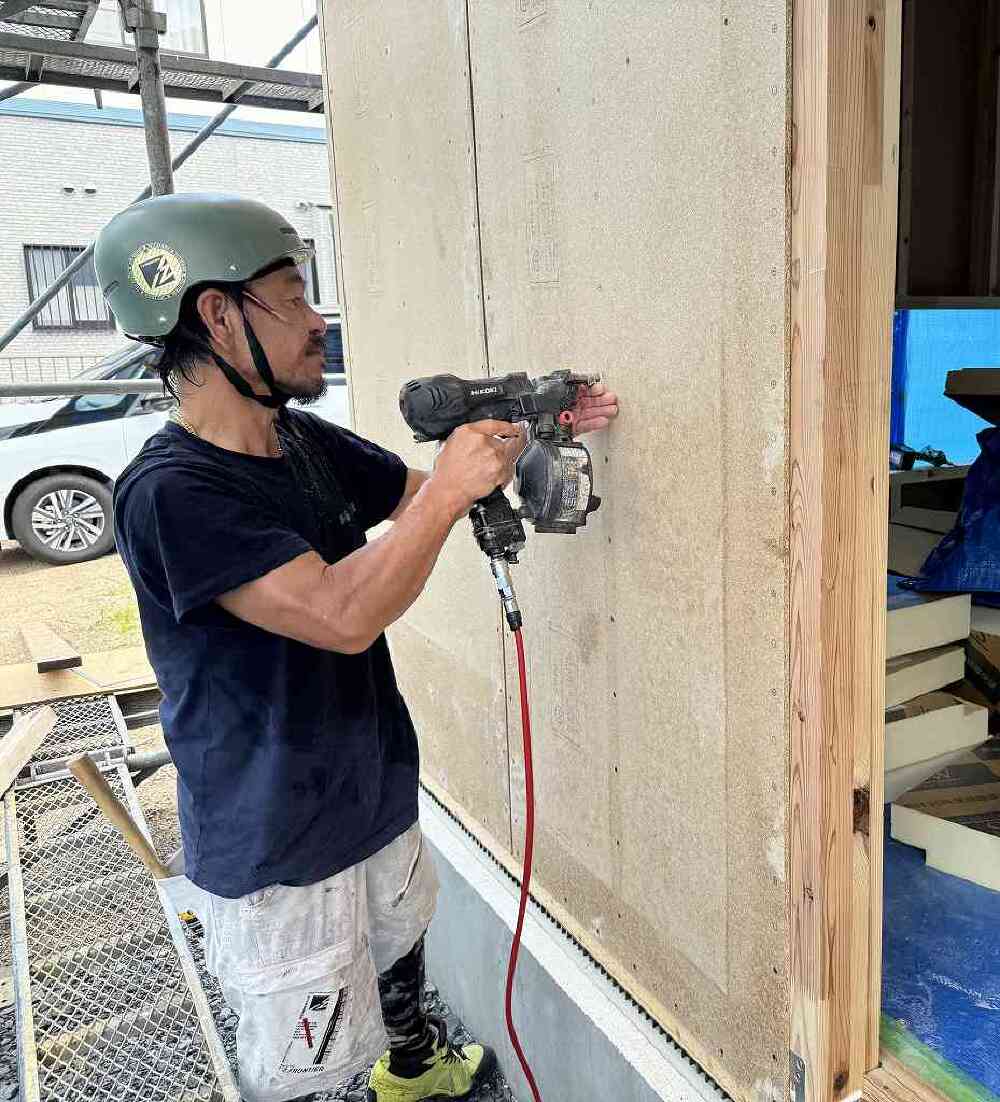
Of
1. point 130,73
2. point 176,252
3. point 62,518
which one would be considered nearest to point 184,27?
point 130,73

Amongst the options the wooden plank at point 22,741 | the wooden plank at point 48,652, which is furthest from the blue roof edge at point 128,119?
the wooden plank at point 22,741

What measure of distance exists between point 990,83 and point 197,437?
2.57m

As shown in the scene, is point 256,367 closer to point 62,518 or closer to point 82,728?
point 82,728

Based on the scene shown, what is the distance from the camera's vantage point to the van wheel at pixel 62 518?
7.23m

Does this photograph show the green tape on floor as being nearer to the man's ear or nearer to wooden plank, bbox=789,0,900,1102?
wooden plank, bbox=789,0,900,1102

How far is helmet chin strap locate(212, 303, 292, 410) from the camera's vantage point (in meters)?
1.67

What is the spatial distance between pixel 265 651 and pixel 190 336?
0.61 meters

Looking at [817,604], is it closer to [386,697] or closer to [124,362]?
[386,697]

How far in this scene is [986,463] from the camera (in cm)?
219

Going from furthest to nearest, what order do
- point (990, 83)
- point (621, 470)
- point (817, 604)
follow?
point (990, 83), point (621, 470), point (817, 604)

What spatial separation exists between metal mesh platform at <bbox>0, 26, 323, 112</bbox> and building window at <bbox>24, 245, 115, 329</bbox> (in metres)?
8.21

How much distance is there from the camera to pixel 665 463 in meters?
1.51

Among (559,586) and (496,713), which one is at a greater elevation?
(559,586)

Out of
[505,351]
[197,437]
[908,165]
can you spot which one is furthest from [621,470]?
[908,165]
